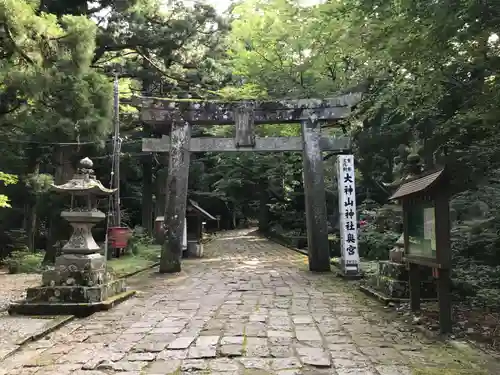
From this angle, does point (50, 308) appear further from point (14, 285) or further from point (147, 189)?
point (147, 189)

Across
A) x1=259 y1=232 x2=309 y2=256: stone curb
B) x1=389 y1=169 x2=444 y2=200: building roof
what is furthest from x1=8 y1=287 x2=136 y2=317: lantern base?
x1=259 y1=232 x2=309 y2=256: stone curb

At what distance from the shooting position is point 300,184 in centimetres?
2325

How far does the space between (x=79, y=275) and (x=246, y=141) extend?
658 cm

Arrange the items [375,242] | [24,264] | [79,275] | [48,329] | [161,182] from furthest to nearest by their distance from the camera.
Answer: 1. [161,182]
2. [24,264]
3. [375,242]
4. [79,275]
5. [48,329]

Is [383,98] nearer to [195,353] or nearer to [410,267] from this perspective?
[410,267]

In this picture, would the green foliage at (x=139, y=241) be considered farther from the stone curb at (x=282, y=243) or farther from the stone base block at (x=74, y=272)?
the stone base block at (x=74, y=272)

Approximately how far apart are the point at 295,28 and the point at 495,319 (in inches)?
307

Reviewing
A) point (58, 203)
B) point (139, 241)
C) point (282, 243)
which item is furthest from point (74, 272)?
point (282, 243)

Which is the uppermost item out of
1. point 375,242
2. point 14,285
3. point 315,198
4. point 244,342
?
point 315,198

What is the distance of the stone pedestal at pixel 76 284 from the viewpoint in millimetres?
6852

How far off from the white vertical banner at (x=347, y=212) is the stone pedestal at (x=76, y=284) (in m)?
5.71

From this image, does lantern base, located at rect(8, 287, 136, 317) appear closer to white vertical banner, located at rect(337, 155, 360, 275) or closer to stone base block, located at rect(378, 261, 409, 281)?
stone base block, located at rect(378, 261, 409, 281)

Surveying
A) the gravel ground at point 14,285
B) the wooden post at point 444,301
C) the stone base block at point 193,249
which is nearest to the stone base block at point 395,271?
the wooden post at point 444,301

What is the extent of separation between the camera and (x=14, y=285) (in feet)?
34.9
